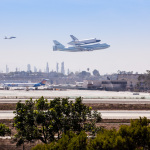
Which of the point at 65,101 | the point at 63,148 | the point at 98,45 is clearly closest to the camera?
the point at 63,148

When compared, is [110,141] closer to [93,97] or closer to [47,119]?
[47,119]

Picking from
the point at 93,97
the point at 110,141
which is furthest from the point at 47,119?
the point at 93,97

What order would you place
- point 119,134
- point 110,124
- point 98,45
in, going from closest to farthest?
point 119,134 < point 110,124 < point 98,45

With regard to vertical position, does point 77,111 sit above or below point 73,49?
below

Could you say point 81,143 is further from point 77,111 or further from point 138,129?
point 77,111

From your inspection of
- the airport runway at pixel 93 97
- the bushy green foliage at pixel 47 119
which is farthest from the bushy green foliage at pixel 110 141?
the airport runway at pixel 93 97

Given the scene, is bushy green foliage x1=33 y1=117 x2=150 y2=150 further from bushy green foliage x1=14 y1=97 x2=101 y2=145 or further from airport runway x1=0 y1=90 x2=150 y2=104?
airport runway x1=0 y1=90 x2=150 y2=104

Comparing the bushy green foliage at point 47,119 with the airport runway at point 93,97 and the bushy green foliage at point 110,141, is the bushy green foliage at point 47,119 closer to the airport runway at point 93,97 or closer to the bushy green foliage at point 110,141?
the bushy green foliage at point 110,141

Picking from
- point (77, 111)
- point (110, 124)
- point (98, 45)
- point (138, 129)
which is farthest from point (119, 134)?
point (98, 45)

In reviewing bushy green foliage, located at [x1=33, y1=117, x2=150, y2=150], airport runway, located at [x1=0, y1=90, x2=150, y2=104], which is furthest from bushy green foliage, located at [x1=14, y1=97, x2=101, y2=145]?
airport runway, located at [x1=0, y1=90, x2=150, y2=104]
